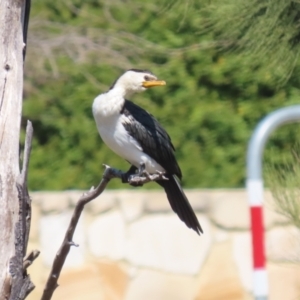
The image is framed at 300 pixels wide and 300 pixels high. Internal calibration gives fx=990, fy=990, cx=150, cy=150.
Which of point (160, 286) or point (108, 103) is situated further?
point (160, 286)

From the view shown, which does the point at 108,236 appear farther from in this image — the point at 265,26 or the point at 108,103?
the point at 265,26

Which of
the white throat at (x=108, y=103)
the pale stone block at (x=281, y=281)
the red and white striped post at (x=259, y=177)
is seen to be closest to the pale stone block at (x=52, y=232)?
the pale stone block at (x=281, y=281)

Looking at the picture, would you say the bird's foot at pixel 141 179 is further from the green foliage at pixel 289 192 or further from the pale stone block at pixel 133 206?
the pale stone block at pixel 133 206

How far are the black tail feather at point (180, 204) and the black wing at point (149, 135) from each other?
0.05m

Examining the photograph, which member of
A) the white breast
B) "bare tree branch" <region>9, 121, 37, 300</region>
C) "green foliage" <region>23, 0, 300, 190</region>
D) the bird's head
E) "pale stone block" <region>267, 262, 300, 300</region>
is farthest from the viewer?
"green foliage" <region>23, 0, 300, 190</region>

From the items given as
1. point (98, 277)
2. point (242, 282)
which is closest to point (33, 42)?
point (98, 277)

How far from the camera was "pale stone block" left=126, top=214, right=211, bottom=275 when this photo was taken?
464cm

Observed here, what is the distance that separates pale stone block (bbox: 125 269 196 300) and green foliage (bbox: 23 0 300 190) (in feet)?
2.44

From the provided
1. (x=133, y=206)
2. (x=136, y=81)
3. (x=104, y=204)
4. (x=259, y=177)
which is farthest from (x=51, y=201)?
(x=259, y=177)

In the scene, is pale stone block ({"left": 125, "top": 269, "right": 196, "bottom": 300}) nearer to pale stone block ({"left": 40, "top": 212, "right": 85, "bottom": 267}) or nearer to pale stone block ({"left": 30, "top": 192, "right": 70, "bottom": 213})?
pale stone block ({"left": 40, "top": 212, "right": 85, "bottom": 267})

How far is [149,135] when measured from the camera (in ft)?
11.6

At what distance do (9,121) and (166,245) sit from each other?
224cm

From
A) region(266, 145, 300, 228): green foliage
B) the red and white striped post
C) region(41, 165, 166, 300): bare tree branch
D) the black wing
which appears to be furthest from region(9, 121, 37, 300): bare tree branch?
the black wing

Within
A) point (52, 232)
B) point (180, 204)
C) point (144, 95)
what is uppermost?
point (144, 95)
